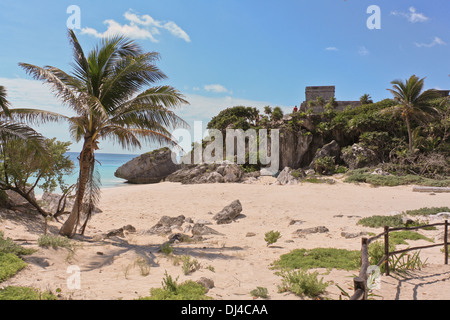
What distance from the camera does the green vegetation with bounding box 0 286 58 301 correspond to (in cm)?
412

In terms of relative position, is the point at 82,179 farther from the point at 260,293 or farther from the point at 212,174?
the point at 212,174

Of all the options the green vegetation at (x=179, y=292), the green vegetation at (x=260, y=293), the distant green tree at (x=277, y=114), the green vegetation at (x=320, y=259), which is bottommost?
the green vegetation at (x=320, y=259)

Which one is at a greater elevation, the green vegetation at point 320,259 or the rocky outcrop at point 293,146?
the rocky outcrop at point 293,146

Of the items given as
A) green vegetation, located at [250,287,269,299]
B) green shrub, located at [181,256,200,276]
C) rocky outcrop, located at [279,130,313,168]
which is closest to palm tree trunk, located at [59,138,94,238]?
green shrub, located at [181,256,200,276]

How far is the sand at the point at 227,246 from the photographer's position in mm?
5090

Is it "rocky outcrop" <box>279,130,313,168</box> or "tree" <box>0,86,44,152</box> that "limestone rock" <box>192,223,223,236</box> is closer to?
"tree" <box>0,86,44,152</box>

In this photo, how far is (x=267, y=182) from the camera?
24.4 m

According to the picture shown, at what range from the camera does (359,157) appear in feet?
82.1

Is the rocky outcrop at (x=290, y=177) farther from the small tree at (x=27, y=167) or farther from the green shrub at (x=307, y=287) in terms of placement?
Answer: the green shrub at (x=307, y=287)

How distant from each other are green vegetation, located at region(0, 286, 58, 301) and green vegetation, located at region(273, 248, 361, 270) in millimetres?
4321

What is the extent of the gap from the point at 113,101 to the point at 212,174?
57.5ft

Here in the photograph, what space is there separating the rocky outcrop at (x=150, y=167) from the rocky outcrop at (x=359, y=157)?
2133 centimetres

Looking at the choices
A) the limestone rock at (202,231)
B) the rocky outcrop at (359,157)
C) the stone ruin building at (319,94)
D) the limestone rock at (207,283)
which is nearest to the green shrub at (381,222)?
the limestone rock at (202,231)

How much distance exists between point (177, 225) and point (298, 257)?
6.18m
